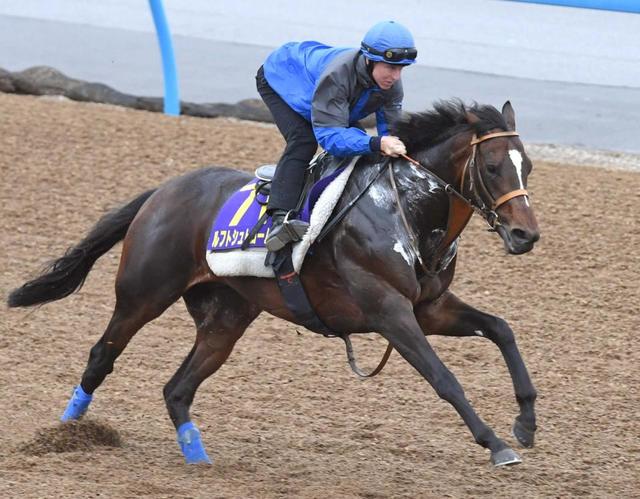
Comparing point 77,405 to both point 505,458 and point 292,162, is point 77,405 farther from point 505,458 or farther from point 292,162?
point 505,458

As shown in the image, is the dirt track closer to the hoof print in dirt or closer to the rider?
the hoof print in dirt

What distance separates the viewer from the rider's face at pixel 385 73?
547 cm

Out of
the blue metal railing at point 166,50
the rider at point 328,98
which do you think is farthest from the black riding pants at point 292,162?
the blue metal railing at point 166,50

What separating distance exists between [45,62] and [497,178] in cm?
1038

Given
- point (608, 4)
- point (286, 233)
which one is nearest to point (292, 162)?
point (286, 233)

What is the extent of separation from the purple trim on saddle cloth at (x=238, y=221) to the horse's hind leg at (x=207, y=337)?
40 centimetres

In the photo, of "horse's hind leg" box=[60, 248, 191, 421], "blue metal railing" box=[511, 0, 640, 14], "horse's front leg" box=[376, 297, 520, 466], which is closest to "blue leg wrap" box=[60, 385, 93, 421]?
"horse's hind leg" box=[60, 248, 191, 421]

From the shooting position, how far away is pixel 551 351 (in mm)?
7836

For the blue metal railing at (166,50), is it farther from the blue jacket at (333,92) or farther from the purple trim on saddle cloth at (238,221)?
the blue jacket at (333,92)

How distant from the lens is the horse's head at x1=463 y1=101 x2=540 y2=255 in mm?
5109

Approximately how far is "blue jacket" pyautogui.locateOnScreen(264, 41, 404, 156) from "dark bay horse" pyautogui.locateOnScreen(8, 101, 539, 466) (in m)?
0.20

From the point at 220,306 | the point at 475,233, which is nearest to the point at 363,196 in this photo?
the point at 220,306

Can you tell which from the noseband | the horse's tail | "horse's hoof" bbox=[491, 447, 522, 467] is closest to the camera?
"horse's hoof" bbox=[491, 447, 522, 467]

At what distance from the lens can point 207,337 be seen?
640 cm
